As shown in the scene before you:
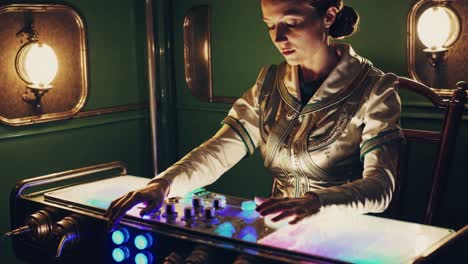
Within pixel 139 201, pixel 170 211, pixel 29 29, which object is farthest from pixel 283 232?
pixel 29 29

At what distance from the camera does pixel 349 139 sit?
6.66 ft

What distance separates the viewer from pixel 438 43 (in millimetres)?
2854

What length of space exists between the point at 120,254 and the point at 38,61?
177 cm

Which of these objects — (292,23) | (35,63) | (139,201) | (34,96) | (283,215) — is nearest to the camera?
(283,215)

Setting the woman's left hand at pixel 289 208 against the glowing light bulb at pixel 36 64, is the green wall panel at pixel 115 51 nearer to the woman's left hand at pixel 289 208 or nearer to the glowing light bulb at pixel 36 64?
the glowing light bulb at pixel 36 64

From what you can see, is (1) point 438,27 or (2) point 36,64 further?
(2) point 36,64

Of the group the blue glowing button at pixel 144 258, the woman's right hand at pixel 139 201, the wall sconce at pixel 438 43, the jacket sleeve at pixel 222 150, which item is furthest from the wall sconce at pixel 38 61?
the wall sconce at pixel 438 43

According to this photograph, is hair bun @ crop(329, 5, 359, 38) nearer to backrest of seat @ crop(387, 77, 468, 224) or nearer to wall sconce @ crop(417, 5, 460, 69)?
backrest of seat @ crop(387, 77, 468, 224)

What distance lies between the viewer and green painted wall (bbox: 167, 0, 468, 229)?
3016 mm

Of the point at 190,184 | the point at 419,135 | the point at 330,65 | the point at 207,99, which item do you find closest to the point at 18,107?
the point at 207,99

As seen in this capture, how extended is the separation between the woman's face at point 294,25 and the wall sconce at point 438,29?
3.25ft

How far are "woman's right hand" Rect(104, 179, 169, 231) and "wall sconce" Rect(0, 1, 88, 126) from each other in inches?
62.2

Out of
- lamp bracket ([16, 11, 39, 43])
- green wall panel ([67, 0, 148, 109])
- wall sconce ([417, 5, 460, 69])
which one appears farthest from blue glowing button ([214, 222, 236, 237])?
green wall panel ([67, 0, 148, 109])

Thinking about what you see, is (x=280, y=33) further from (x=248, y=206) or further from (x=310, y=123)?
(x=248, y=206)
